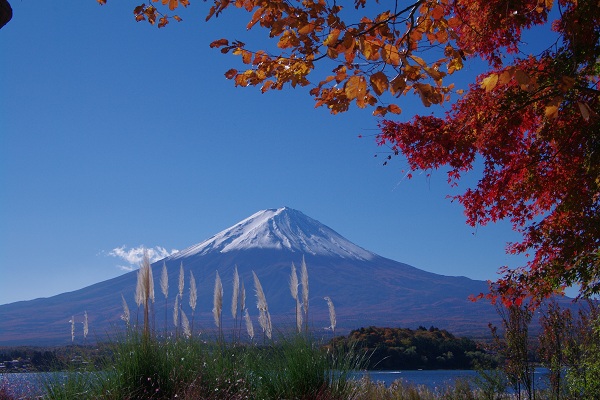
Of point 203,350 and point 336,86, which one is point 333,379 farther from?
point 336,86

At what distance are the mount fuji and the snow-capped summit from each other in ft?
0.77

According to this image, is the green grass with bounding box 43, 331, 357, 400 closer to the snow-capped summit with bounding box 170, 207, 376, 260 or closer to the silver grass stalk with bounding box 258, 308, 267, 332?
the silver grass stalk with bounding box 258, 308, 267, 332

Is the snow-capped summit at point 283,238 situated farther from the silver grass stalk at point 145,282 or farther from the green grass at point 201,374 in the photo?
the green grass at point 201,374

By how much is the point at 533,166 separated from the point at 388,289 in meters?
127

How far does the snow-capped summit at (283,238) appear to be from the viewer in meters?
147

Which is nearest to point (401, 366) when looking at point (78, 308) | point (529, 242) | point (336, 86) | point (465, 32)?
point (529, 242)

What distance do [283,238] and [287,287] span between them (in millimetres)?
33771

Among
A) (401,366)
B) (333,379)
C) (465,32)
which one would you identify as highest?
(465,32)

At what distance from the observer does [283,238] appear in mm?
157000

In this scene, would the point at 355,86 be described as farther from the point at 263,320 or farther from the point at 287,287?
the point at 287,287

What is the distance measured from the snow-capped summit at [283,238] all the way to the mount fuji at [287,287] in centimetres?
24

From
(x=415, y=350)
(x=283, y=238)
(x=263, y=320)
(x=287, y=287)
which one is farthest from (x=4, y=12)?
(x=283, y=238)

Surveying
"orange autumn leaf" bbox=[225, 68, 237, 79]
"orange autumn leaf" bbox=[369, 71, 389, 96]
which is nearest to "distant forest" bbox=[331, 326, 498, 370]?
"orange autumn leaf" bbox=[225, 68, 237, 79]

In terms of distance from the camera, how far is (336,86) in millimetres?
5289
